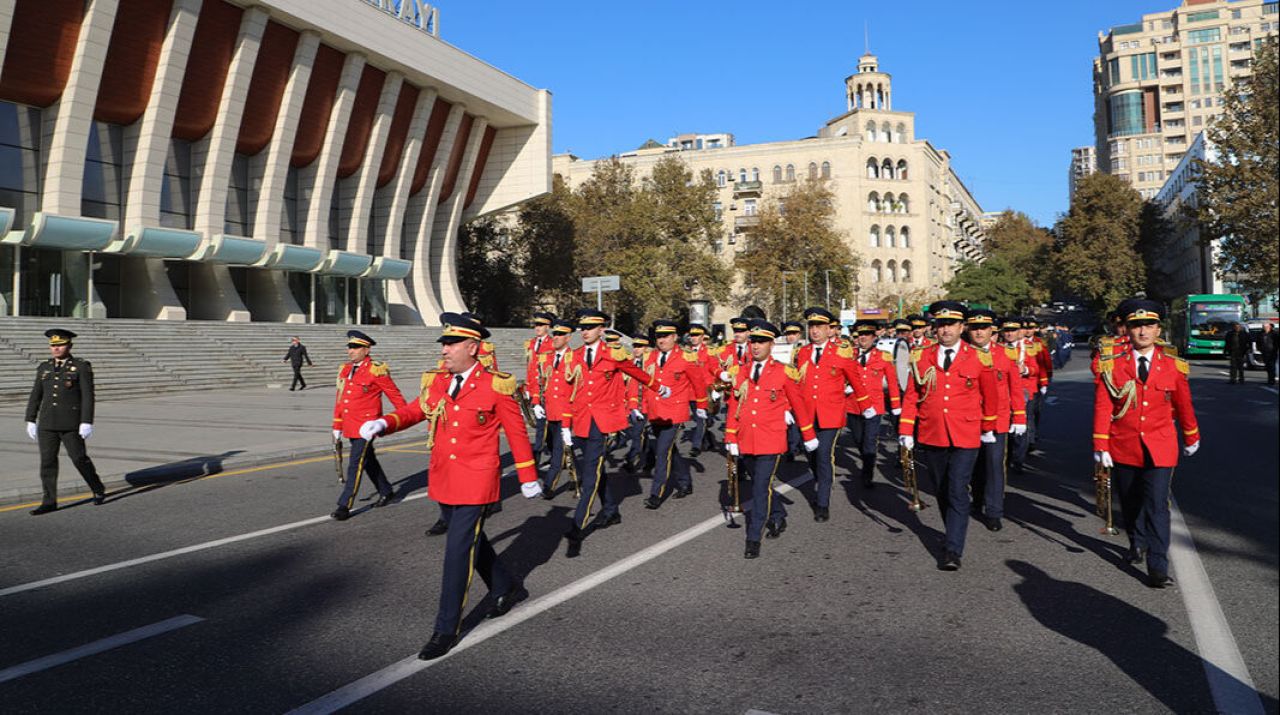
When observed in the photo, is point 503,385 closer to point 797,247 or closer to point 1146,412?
point 1146,412

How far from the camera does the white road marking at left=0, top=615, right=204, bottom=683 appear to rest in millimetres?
4766

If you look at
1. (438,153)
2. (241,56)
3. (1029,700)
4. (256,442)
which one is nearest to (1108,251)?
(438,153)

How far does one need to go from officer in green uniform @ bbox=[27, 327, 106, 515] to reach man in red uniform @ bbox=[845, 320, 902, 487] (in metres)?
8.83

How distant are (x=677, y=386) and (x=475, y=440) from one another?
18.6 feet

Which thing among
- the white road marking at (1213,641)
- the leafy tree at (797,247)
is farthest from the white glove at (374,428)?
the leafy tree at (797,247)

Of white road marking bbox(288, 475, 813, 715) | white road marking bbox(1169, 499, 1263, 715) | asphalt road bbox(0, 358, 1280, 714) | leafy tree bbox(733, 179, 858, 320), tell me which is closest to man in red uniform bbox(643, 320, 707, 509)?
asphalt road bbox(0, 358, 1280, 714)

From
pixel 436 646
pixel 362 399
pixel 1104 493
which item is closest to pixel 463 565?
pixel 436 646

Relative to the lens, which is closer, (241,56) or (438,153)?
(241,56)

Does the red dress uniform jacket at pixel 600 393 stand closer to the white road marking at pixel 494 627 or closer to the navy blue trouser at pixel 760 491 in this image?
the white road marking at pixel 494 627

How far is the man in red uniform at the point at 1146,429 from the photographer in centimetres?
639

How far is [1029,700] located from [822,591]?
2020 millimetres

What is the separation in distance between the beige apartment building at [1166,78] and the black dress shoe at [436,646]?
143m

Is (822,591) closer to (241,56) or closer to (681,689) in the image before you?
(681,689)

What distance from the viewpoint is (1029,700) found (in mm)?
4191
